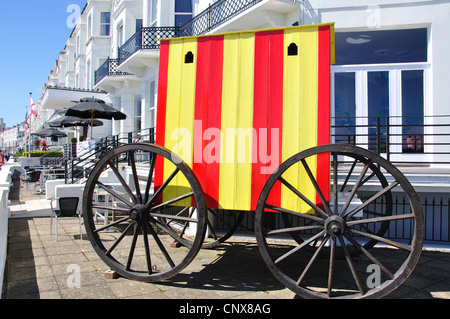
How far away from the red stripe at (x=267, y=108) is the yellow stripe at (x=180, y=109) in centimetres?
87

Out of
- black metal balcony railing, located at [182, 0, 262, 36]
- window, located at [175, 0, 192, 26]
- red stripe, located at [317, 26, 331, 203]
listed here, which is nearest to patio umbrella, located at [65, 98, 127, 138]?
black metal balcony railing, located at [182, 0, 262, 36]

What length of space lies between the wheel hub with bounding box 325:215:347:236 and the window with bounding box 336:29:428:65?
6365 mm

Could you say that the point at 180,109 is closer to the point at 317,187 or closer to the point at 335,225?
the point at 317,187

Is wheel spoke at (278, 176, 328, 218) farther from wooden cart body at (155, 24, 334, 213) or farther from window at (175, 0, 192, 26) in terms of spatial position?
window at (175, 0, 192, 26)

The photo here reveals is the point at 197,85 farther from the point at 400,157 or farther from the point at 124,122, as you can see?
the point at 124,122

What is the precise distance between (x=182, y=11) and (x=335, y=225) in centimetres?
1232

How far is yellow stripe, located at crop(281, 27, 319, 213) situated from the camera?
412 centimetres

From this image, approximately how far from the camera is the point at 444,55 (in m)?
7.74

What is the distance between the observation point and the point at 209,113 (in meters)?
4.59

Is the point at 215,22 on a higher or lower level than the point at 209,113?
higher

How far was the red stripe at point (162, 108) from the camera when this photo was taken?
15.6 feet

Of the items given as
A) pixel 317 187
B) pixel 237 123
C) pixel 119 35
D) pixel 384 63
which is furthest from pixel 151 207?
pixel 119 35
